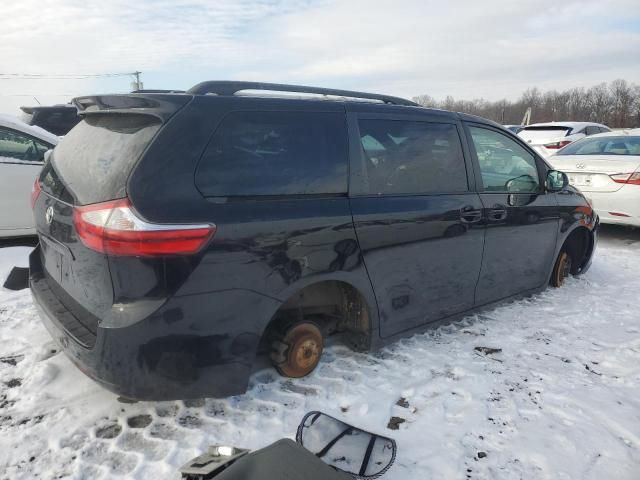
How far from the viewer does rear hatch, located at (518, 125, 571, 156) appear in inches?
485

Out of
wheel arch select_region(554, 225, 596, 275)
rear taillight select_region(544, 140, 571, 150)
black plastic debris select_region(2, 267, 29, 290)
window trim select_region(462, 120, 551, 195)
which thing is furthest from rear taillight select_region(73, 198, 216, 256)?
rear taillight select_region(544, 140, 571, 150)

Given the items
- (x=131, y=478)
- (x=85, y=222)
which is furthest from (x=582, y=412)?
(x=85, y=222)

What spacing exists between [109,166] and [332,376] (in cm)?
176

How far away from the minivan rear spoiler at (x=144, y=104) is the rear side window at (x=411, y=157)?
1.12 meters

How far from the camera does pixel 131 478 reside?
2084 mm

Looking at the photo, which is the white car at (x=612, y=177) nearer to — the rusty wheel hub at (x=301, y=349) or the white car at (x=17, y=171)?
the rusty wheel hub at (x=301, y=349)

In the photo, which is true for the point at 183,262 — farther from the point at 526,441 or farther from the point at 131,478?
the point at 526,441

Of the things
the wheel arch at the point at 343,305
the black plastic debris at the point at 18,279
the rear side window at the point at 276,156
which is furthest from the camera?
the black plastic debris at the point at 18,279

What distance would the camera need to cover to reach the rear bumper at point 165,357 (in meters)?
2.14

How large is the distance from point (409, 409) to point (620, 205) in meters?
5.31

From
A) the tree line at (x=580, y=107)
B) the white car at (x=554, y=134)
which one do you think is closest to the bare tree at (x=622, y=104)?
the tree line at (x=580, y=107)

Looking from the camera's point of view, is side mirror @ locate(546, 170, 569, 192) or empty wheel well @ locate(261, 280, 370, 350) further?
side mirror @ locate(546, 170, 569, 192)

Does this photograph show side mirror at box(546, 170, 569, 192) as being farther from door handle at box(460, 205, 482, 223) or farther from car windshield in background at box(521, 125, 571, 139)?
car windshield in background at box(521, 125, 571, 139)

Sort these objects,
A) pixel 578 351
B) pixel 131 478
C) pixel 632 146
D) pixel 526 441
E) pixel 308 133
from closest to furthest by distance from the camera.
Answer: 1. pixel 131 478
2. pixel 526 441
3. pixel 308 133
4. pixel 578 351
5. pixel 632 146
